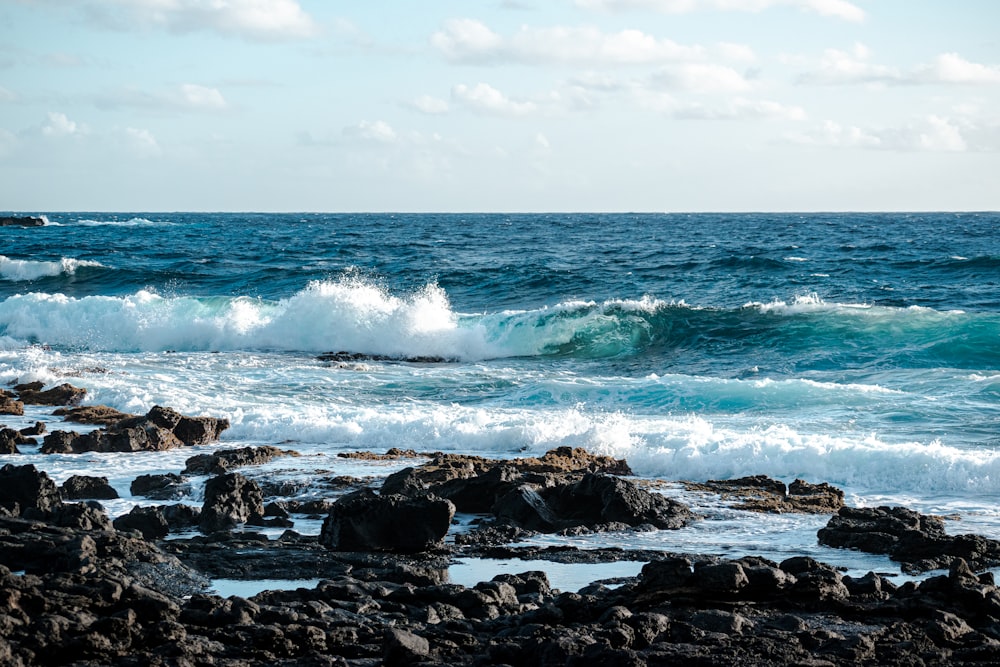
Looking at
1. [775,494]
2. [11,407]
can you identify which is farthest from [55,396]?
[775,494]

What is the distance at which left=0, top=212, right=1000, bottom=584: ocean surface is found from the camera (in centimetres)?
1166

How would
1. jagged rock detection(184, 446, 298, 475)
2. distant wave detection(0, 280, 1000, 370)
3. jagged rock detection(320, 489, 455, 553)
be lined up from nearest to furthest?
1. jagged rock detection(320, 489, 455, 553)
2. jagged rock detection(184, 446, 298, 475)
3. distant wave detection(0, 280, 1000, 370)

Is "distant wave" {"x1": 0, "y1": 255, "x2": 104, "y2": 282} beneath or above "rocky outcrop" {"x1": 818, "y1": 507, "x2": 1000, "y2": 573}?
above

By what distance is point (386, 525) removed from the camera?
8180 mm

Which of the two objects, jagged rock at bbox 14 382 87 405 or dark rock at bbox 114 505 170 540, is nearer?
dark rock at bbox 114 505 170 540

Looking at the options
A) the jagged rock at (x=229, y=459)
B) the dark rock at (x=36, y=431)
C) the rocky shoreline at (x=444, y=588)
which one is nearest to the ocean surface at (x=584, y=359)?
the jagged rock at (x=229, y=459)

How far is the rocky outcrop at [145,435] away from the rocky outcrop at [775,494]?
19.5ft

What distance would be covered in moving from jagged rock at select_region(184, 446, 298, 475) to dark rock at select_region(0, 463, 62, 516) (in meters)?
1.97

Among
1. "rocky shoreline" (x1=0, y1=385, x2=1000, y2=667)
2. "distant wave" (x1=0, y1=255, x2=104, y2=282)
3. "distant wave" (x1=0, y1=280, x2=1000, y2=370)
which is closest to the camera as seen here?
"rocky shoreline" (x1=0, y1=385, x2=1000, y2=667)

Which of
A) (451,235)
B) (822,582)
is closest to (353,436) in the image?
(822,582)

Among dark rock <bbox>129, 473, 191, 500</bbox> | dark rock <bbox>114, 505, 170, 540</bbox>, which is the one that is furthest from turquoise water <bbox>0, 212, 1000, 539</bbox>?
dark rock <bbox>114, 505, 170, 540</bbox>

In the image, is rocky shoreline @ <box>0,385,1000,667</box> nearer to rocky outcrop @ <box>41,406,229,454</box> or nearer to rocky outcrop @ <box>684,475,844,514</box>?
rocky outcrop @ <box>684,475,844,514</box>

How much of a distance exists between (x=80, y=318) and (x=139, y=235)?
39.4 m

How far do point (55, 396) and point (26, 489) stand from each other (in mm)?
7684
